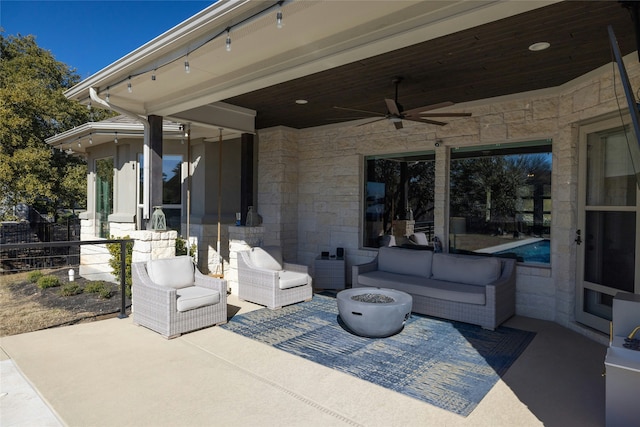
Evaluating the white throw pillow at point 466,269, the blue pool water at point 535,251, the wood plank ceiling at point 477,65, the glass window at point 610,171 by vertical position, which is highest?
the wood plank ceiling at point 477,65

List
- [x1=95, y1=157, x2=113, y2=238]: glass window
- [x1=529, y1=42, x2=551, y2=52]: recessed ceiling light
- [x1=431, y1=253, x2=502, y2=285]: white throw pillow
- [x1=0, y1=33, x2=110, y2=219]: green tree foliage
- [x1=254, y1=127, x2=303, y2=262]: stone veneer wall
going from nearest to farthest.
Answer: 1. [x1=529, y1=42, x2=551, y2=52]: recessed ceiling light
2. [x1=431, y1=253, x2=502, y2=285]: white throw pillow
3. [x1=254, y1=127, x2=303, y2=262]: stone veneer wall
4. [x1=95, y1=157, x2=113, y2=238]: glass window
5. [x1=0, y1=33, x2=110, y2=219]: green tree foliage

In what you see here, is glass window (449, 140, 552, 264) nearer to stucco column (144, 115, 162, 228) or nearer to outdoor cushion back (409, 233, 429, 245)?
outdoor cushion back (409, 233, 429, 245)

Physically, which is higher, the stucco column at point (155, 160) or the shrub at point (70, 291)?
the stucco column at point (155, 160)

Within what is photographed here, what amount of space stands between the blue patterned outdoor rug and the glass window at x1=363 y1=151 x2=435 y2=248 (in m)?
2.00

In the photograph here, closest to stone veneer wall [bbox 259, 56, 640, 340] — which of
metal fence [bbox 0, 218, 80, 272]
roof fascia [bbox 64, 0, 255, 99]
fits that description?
roof fascia [bbox 64, 0, 255, 99]

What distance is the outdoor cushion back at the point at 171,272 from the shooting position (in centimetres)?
444

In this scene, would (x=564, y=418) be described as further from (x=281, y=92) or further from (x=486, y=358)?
(x=281, y=92)

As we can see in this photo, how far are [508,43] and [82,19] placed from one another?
1393 cm

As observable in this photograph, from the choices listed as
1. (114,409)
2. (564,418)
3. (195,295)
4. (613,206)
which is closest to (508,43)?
(613,206)

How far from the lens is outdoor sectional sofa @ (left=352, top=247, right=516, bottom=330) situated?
439cm

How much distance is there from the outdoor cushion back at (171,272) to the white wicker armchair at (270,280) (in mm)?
929

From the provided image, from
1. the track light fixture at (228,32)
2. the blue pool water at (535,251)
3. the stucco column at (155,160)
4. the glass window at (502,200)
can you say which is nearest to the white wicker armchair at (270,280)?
the stucco column at (155,160)

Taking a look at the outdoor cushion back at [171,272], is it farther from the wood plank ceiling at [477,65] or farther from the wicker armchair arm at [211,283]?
the wood plank ceiling at [477,65]

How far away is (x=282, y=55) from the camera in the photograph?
3.70 meters
